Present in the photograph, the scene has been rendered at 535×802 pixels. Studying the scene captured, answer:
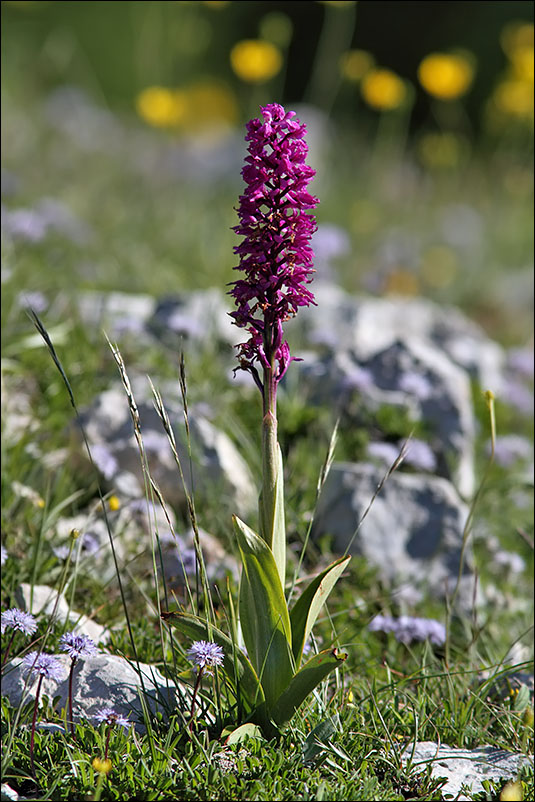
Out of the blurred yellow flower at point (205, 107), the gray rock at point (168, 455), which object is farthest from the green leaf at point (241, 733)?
the blurred yellow flower at point (205, 107)

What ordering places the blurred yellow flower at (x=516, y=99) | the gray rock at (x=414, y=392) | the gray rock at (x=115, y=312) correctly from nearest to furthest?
the gray rock at (x=414, y=392) < the gray rock at (x=115, y=312) < the blurred yellow flower at (x=516, y=99)

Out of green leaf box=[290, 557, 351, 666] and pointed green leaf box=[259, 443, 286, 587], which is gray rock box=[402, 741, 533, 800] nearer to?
green leaf box=[290, 557, 351, 666]

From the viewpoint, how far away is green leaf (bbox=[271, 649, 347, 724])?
1.73 meters

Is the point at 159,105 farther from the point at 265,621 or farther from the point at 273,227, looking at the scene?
the point at 265,621

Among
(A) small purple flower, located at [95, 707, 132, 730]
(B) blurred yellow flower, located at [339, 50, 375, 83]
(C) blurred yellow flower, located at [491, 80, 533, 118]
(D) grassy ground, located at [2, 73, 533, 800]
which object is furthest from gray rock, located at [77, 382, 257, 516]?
(C) blurred yellow flower, located at [491, 80, 533, 118]

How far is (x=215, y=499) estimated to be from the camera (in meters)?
2.92

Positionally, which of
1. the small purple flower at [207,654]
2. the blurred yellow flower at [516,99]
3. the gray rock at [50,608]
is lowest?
the gray rock at [50,608]

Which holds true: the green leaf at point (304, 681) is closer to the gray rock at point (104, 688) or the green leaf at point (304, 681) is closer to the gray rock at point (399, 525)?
the gray rock at point (104, 688)

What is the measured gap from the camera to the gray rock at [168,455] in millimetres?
2982

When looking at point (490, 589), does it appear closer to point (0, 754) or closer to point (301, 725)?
point (301, 725)

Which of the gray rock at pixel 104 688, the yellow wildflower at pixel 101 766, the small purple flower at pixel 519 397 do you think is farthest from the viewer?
the small purple flower at pixel 519 397

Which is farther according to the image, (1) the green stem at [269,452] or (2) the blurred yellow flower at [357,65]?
(2) the blurred yellow flower at [357,65]

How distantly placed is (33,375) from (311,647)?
5.89 ft

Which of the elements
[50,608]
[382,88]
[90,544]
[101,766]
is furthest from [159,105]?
[101,766]
